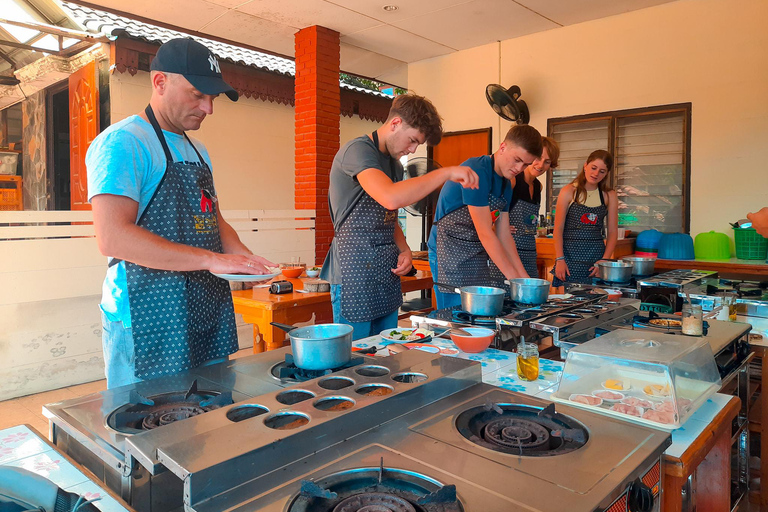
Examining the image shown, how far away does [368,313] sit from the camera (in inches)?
90.9

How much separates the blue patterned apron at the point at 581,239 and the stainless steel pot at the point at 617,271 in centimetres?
69

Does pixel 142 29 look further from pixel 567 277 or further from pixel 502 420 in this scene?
pixel 502 420

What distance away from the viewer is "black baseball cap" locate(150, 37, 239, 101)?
1.51m

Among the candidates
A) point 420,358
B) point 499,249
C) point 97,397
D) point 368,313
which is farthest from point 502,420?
point 499,249

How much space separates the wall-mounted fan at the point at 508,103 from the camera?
19.5 feet

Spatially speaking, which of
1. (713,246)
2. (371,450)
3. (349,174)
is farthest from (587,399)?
(713,246)

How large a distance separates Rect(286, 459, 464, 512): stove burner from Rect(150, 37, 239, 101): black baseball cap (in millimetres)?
1183

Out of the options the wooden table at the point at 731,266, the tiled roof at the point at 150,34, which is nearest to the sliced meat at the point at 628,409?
the wooden table at the point at 731,266

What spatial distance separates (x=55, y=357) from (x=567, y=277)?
4105 millimetres

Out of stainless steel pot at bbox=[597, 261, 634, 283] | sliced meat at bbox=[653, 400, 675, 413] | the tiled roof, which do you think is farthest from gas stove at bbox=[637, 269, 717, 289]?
the tiled roof

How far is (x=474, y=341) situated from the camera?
1.75 metres

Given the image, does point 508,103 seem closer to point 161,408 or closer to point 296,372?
point 296,372

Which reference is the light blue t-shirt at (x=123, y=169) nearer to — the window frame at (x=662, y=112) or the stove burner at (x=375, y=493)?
the stove burner at (x=375, y=493)

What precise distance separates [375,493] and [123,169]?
1073 mm
